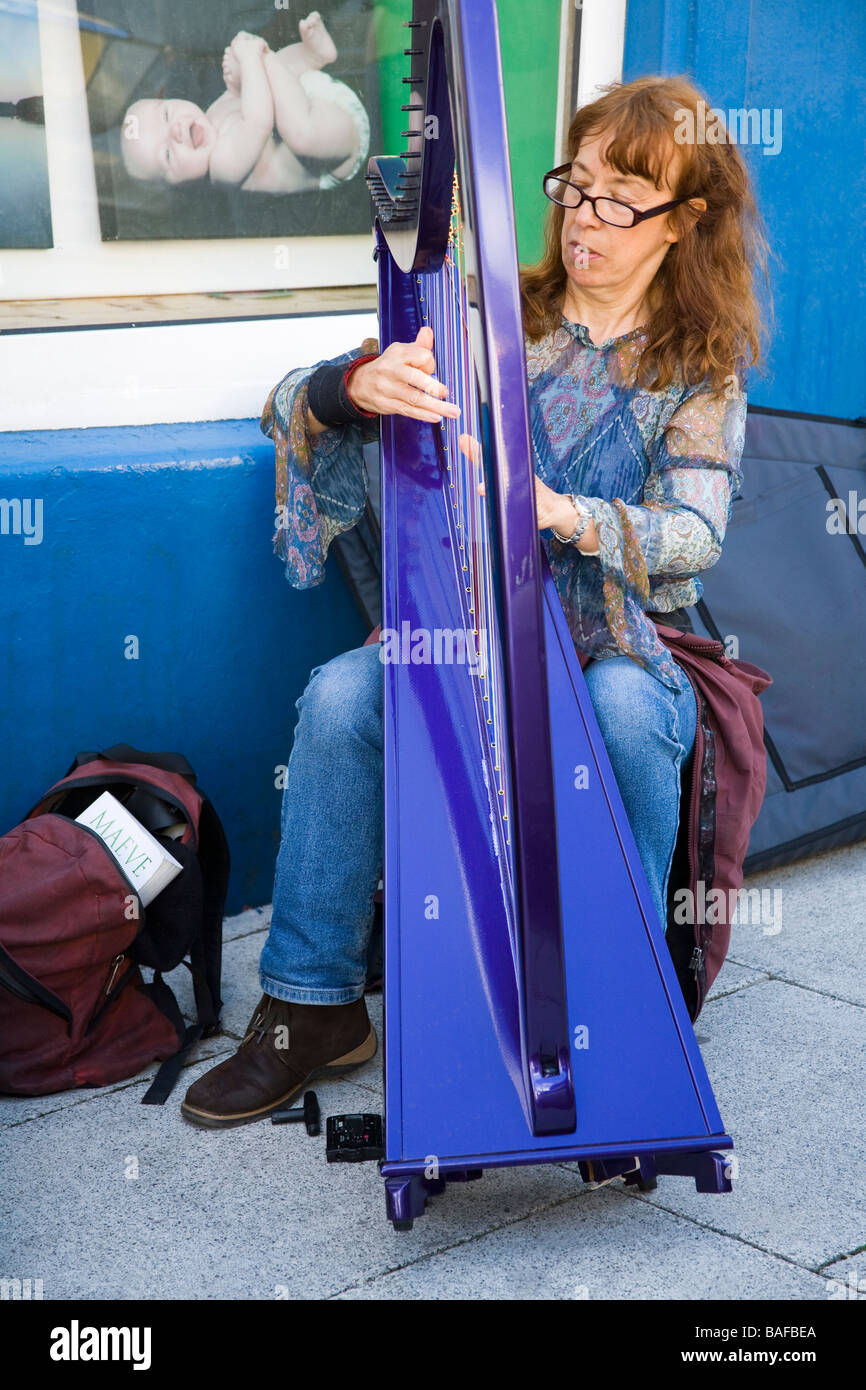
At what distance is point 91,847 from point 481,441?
102 cm

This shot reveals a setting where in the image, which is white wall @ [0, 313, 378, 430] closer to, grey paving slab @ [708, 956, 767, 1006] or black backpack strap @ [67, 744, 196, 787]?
black backpack strap @ [67, 744, 196, 787]

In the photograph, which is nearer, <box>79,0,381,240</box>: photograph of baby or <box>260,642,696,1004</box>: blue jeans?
<box>260,642,696,1004</box>: blue jeans

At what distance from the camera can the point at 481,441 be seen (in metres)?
0.95

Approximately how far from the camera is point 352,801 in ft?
5.41

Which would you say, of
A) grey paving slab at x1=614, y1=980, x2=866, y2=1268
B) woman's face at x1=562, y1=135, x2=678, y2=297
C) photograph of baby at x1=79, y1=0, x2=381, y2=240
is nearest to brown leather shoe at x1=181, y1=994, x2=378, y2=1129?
grey paving slab at x1=614, y1=980, x2=866, y2=1268

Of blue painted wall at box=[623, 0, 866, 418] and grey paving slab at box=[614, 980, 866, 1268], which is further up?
blue painted wall at box=[623, 0, 866, 418]

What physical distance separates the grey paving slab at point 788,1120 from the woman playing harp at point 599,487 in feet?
1.18

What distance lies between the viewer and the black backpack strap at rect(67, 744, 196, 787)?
6.49 ft

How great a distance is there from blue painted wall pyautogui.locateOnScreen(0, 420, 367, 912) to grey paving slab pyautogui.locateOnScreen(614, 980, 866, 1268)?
2.86 feet

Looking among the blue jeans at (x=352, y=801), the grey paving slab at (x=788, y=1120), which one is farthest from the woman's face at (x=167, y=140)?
the grey paving slab at (x=788, y=1120)

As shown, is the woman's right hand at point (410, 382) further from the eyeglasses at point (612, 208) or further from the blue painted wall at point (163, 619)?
the blue painted wall at point (163, 619)

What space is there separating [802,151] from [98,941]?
217cm

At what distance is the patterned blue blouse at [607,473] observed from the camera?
1.60 meters

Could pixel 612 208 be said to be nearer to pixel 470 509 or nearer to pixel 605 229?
pixel 605 229
